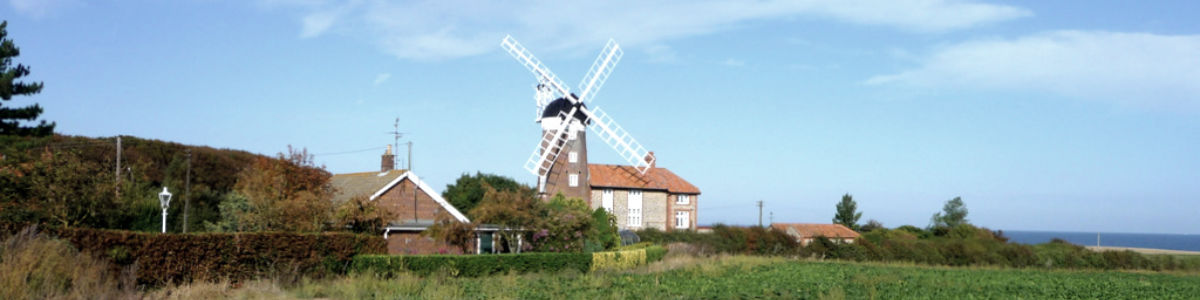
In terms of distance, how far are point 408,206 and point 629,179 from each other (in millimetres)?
30921

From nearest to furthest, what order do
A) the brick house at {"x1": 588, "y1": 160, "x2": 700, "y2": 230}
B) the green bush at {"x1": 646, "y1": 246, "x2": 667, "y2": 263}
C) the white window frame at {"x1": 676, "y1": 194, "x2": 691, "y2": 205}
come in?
the green bush at {"x1": 646, "y1": 246, "x2": 667, "y2": 263} < the brick house at {"x1": 588, "y1": 160, "x2": 700, "y2": 230} < the white window frame at {"x1": 676, "y1": 194, "x2": 691, "y2": 205}

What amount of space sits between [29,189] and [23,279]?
10.4 metres

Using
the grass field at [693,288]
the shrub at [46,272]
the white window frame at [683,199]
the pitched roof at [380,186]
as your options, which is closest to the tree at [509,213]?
the pitched roof at [380,186]

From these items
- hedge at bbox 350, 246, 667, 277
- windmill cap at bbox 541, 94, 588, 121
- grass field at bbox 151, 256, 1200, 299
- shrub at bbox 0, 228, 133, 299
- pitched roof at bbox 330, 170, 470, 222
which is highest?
windmill cap at bbox 541, 94, 588, 121

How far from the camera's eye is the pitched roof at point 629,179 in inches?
2511

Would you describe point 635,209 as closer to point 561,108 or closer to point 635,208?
point 635,208

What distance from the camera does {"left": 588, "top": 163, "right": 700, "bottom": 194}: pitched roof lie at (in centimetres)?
6378

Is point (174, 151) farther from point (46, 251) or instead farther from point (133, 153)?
point (46, 251)

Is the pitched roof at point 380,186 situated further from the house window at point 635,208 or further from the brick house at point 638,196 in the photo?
the house window at point 635,208

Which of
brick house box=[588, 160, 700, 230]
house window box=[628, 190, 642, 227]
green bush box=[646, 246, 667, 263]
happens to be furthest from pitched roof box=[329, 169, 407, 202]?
house window box=[628, 190, 642, 227]

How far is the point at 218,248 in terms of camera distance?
69.8ft

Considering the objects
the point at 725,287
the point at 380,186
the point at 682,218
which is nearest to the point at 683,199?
the point at 682,218

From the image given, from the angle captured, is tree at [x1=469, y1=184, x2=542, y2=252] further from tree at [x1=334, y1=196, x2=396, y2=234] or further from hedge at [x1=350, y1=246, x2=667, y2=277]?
tree at [x1=334, y1=196, x2=396, y2=234]

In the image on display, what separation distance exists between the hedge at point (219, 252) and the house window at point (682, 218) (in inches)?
1705
